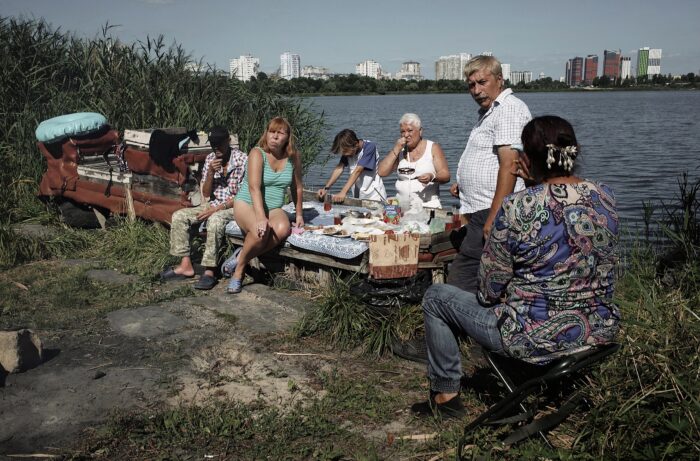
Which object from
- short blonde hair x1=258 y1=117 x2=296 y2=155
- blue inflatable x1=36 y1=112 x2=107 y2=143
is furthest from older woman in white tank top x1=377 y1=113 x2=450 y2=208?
blue inflatable x1=36 y1=112 x2=107 y2=143

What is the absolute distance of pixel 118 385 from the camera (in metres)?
4.18

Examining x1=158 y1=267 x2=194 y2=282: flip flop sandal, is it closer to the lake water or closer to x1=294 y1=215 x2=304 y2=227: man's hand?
x1=294 y1=215 x2=304 y2=227: man's hand

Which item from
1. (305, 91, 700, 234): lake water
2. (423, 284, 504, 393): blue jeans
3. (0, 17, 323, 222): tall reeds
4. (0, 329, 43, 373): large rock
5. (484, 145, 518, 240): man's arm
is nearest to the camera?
(423, 284, 504, 393): blue jeans

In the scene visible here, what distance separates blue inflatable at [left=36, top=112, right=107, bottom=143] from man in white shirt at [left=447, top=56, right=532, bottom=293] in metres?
6.11

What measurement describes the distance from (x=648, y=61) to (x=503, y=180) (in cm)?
18405

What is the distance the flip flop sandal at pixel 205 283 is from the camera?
20.3 ft

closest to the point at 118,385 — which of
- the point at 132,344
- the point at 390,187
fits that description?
the point at 132,344

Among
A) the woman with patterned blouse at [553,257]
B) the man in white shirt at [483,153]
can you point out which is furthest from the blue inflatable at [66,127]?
the woman with patterned blouse at [553,257]

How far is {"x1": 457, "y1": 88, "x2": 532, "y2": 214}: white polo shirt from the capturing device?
13.1 feet

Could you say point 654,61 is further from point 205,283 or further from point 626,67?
point 205,283

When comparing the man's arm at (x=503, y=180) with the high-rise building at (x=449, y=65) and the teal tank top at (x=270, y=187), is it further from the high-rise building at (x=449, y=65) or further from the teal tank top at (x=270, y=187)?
the high-rise building at (x=449, y=65)

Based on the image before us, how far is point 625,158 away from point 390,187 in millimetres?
9635

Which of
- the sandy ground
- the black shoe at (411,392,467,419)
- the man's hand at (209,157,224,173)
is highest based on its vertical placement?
the man's hand at (209,157,224,173)

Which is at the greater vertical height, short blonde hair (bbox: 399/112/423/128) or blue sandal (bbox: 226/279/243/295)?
short blonde hair (bbox: 399/112/423/128)
